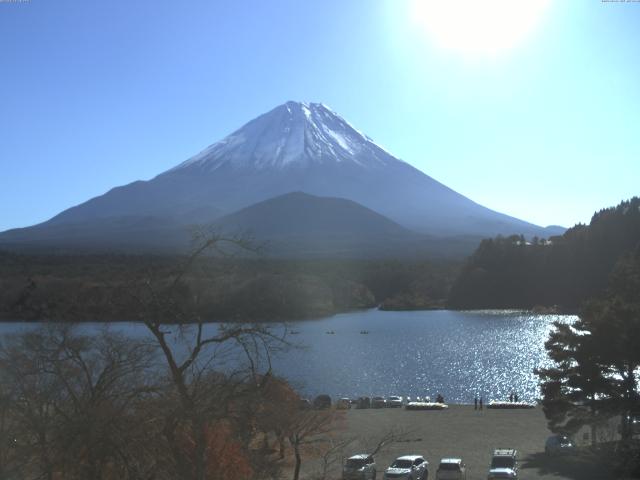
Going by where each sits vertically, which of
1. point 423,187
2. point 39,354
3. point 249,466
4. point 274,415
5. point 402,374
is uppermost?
point 423,187

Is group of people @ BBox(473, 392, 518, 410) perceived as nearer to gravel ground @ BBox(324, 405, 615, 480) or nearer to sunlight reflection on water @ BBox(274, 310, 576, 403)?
gravel ground @ BBox(324, 405, 615, 480)

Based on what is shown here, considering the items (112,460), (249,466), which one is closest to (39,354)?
(112,460)

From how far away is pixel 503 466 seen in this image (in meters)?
9.43

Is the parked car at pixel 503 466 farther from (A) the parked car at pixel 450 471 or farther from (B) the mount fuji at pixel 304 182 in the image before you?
(B) the mount fuji at pixel 304 182

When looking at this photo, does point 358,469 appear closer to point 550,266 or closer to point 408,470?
point 408,470

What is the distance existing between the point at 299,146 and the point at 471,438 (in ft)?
364

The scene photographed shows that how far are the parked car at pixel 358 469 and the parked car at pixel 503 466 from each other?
1.45 meters

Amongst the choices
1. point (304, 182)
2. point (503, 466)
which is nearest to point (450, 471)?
point (503, 466)

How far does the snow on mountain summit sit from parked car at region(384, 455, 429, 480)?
112 m

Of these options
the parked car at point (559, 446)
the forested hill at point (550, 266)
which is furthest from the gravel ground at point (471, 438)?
the forested hill at point (550, 266)

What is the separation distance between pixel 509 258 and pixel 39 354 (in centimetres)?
5550

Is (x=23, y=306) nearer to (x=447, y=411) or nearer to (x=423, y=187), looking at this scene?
(x=447, y=411)

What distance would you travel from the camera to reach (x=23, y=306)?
23.0m

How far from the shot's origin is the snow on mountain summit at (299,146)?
12112 centimetres
